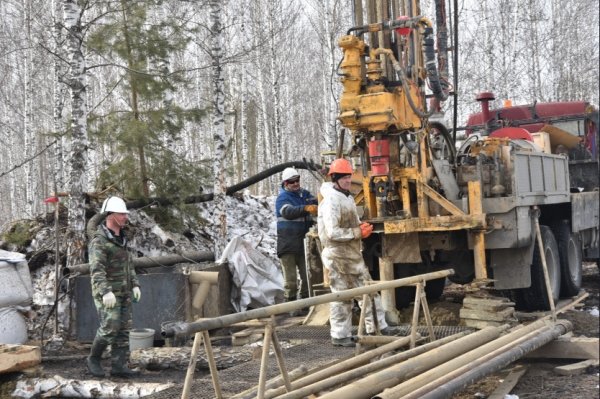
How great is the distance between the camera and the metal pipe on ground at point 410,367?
490 centimetres

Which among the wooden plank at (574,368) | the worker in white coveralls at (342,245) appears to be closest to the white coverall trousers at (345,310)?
the worker in white coveralls at (342,245)

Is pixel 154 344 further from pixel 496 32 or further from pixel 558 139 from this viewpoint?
pixel 496 32

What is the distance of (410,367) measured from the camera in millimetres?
5602

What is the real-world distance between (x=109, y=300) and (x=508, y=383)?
12.6 ft

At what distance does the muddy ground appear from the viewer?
21.3ft

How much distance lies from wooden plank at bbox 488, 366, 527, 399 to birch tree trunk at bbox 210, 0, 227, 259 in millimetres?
5927

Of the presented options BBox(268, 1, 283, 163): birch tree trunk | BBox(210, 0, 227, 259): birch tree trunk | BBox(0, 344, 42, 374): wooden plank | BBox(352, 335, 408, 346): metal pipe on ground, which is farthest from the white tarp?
BBox(268, 1, 283, 163): birch tree trunk

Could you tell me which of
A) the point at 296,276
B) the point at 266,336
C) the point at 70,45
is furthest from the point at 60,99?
the point at 266,336

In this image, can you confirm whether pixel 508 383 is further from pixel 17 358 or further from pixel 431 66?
pixel 17 358

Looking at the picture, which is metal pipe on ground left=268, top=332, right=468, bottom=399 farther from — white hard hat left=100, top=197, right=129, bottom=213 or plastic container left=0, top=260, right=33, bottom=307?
plastic container left=0, top=260, right=33, bottom=307

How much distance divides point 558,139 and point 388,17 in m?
4.30

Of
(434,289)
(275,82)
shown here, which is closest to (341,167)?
(434,289)

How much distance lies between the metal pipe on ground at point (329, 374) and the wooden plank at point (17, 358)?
3.09 metres

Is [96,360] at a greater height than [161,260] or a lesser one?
lesser
